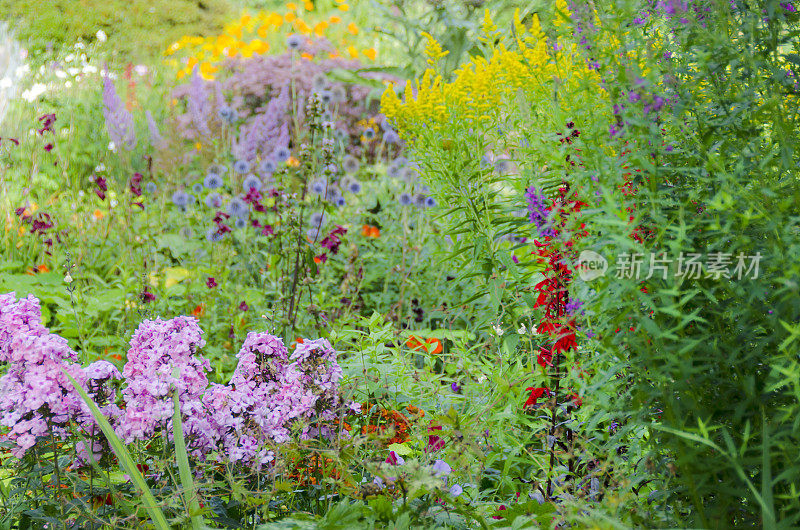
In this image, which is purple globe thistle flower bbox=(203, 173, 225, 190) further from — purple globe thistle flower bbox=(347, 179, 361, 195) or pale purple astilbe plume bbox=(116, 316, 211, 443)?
pale purple astilbe plume bbox=(116, 316, 211, 443)

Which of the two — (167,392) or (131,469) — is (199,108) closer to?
(167,392)

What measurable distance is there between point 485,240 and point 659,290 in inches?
42.5

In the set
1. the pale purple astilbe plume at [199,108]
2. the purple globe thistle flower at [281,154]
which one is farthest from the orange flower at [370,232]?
the pale purple astilbe plume at [199,108]

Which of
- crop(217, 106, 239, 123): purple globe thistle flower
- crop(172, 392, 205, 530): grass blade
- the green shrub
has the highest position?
the green shrub

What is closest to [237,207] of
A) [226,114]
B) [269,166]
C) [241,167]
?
[269,166]

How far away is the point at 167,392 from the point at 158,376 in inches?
1.8

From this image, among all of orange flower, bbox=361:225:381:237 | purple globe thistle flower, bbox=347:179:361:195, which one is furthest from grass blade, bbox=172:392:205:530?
purple globe thistle flower, bbox=347:179:361:195

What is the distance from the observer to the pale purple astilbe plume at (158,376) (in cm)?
161

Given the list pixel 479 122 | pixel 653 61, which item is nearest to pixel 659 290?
pixel 653 61

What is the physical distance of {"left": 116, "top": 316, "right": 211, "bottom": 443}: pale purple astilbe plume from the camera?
161cm

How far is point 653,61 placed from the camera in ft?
4.34

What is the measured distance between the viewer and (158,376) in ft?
5.32

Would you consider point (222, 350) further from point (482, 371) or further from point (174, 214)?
point (174, 214)

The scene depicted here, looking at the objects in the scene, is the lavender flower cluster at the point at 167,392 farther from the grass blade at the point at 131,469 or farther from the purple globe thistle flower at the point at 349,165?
the purple globe thistle flower at the point at 349,165
